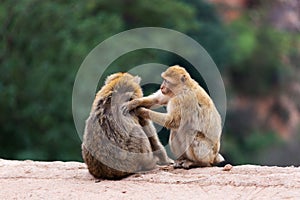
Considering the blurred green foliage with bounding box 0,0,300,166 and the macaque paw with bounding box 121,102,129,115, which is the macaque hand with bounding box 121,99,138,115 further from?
the blurred green foliage with bounding box 0,0,300,166

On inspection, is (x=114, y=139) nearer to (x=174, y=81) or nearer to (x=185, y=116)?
(x=185, y=116)

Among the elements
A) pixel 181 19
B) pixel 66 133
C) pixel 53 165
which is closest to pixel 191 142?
pixel 53 165

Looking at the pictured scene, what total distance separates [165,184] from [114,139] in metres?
0.73

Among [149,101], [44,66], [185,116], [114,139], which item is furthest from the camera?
[44,66]

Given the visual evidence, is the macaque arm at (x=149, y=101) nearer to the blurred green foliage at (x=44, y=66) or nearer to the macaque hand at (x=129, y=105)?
the macaque hand at (x=129, y=105)

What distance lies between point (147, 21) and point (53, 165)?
879 inches

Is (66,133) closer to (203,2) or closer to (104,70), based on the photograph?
(104,70)

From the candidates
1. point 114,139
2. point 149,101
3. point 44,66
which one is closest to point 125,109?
point 149,101

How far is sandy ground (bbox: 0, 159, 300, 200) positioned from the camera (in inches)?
289

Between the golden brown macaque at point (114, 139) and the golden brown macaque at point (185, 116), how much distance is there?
18 cm

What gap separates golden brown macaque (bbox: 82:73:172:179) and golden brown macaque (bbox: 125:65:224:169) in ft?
0.59

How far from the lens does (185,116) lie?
8086mm

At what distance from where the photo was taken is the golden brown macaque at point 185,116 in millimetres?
8094

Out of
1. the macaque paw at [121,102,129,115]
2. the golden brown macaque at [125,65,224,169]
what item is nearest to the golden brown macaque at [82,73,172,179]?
the macaque paw at [121,102,129,115]
